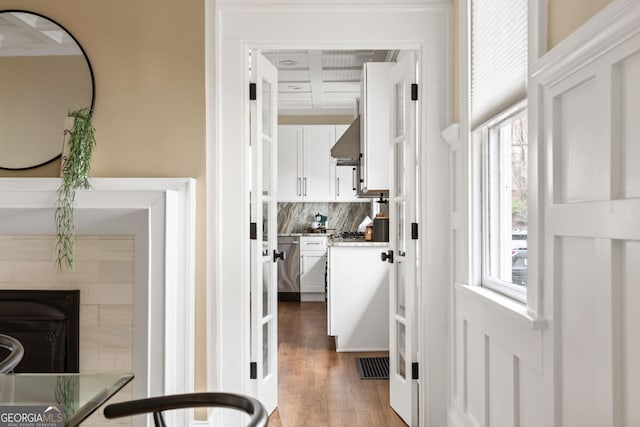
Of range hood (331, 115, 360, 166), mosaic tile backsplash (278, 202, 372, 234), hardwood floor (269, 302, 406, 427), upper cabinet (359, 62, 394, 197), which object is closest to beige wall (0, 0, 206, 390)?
hardwood floor (269, 302, 406, 427)

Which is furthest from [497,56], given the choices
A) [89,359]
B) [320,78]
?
[320,78]

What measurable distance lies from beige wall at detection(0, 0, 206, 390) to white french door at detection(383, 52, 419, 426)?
1.12m

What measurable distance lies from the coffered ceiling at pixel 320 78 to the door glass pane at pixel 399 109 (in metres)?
1.58

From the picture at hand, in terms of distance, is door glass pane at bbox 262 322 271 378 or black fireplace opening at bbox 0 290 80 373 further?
door glass pane at bbox 262 322 271 378

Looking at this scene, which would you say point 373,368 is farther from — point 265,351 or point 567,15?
point 567,15

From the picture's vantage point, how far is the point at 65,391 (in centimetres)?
138

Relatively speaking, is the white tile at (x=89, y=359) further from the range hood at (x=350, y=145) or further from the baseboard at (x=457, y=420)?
the range hood at (x=350, y=145)

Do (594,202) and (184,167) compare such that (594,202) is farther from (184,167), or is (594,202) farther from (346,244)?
(346,244)

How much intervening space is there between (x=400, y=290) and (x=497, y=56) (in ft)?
5.53

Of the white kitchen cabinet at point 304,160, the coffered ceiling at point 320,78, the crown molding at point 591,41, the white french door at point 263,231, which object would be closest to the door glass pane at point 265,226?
the white french door at point 263,231

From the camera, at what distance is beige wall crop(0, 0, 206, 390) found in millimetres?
2875

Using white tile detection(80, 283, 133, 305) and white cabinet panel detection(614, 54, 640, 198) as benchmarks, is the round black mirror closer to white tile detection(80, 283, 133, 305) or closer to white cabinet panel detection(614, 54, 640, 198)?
white tile detection(80, 283, 133, 305)

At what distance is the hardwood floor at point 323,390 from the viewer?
10.5 ft

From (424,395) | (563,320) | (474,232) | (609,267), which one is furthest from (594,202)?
(424,395)
